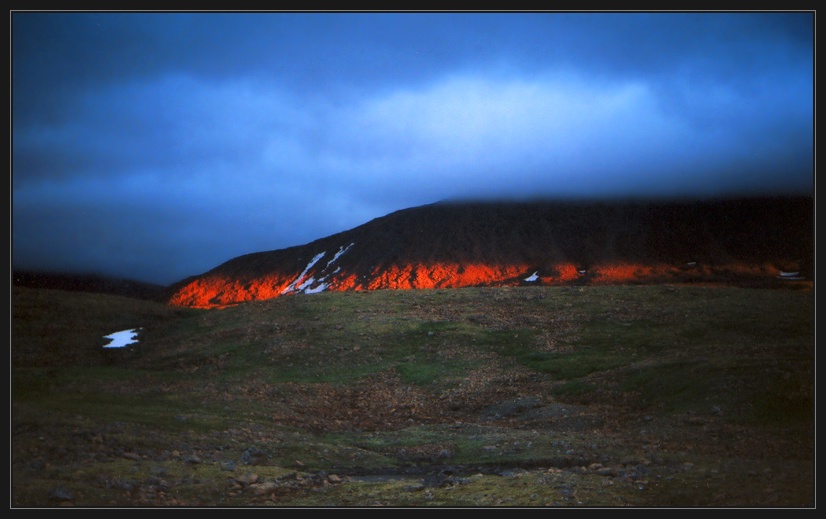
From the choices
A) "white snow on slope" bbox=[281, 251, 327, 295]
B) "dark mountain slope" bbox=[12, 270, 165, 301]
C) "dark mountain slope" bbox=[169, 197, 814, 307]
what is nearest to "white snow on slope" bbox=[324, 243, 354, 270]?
"dark mountain slope" bbox=[169, 197, 814, 307]

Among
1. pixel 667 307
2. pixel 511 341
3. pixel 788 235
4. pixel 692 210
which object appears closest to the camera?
pixel 511 341

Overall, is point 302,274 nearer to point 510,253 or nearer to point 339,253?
point 339,253

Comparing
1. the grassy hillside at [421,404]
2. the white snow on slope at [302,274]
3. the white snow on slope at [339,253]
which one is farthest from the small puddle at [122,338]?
the white snow on slope at [339,253]

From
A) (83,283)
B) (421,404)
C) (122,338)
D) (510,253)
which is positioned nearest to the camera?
(421,404)

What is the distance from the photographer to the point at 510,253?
350 ft

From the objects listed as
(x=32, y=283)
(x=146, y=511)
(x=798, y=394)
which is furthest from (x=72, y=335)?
(x=798, y=394)

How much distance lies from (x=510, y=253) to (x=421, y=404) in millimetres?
81207

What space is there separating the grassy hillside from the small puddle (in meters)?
0.81

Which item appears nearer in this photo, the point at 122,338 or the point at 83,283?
the point at 83,283

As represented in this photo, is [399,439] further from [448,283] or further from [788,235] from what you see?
[448,283]

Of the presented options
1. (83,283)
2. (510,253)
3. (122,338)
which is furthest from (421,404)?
(510,253)

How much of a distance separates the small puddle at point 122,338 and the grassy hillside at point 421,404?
81cm

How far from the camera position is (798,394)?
19438 millimetres

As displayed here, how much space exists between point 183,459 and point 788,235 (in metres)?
51.7
